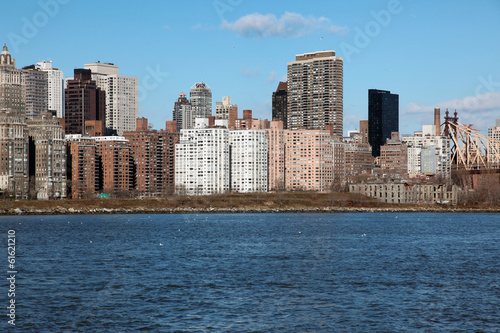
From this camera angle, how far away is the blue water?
3603cm

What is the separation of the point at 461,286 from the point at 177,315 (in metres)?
21.8

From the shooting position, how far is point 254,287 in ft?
152

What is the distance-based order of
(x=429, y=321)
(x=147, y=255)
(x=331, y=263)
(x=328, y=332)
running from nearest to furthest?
(x=328, y=332), (x=429, y=321), (x=331, y=263), (x=147, y=255)

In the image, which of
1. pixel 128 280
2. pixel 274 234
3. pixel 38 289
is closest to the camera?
pixel 38 289

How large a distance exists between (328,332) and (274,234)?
2483 inches

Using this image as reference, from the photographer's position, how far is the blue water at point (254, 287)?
118 ft

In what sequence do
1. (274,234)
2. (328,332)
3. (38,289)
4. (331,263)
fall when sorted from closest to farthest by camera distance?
(328,332), (38,289), (331,263), (274,234)

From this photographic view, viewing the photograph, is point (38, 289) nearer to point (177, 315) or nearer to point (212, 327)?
point (177, 315)

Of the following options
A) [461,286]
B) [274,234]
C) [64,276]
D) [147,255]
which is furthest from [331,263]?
[274,234]

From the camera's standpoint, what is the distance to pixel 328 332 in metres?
34.1

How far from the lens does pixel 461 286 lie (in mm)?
47938

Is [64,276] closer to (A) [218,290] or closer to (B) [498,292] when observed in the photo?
(A) [218,290]

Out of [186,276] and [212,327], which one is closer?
[212,327]

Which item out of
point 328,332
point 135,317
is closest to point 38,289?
point 135,317
